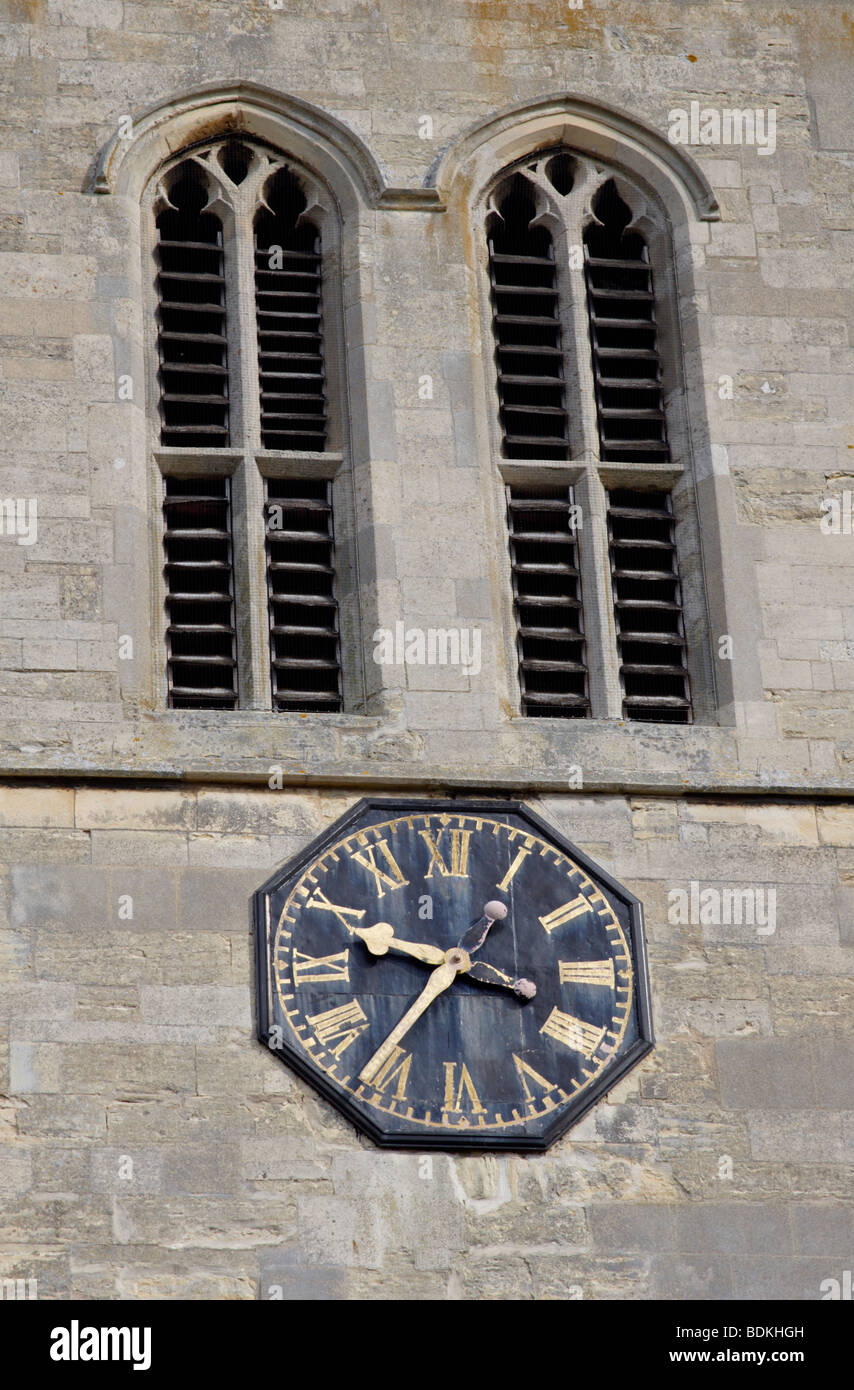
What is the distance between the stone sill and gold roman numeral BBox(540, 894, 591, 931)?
1.89 feet

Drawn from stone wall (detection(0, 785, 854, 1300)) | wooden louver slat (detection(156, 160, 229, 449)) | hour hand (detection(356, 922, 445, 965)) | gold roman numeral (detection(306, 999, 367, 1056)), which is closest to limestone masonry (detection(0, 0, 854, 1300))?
stone wall (detection(0, 785, 854, 1300))

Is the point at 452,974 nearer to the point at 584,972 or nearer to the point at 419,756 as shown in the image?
the point at 584,972

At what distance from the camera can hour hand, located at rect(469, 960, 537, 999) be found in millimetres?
16188

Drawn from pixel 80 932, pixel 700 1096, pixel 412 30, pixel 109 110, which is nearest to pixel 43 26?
pixel 109 110

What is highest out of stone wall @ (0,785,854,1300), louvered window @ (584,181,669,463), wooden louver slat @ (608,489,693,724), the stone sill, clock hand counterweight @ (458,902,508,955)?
louvered window @ (584,181,669,463)

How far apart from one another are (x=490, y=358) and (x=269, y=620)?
6.07ft

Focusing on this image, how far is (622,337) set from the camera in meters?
18.8

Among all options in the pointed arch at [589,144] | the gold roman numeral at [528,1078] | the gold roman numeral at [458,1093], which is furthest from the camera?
the pointed arch at [589,144]

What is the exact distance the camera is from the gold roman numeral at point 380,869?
16.4m

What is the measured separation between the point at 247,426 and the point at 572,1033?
361 cm

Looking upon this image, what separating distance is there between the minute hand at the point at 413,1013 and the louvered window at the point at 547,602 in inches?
70.3

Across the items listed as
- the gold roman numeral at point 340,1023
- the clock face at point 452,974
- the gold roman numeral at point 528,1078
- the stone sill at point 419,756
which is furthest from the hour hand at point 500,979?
the stone sill at point 419,756

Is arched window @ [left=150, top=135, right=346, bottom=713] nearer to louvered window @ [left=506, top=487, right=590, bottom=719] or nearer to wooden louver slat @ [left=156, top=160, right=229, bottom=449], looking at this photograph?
wooden louver slat @ [left=156, top=160, right=229, bottom=449]

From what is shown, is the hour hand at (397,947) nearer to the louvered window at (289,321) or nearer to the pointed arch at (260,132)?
the louvered window at (289,321)
